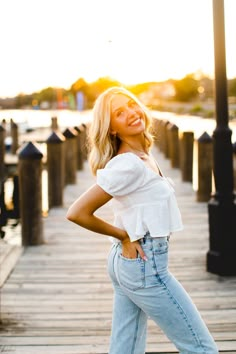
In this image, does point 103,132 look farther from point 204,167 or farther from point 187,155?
point 187,155

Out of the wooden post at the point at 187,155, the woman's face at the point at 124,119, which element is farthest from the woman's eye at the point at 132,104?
the wooden post at the point at 187,155

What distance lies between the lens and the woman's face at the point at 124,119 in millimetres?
2395

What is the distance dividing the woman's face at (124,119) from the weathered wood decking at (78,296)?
1713 mm

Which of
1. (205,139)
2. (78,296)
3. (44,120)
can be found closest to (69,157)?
(205,139)

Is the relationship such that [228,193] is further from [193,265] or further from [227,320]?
[227,320]

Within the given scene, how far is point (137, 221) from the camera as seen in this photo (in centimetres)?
229

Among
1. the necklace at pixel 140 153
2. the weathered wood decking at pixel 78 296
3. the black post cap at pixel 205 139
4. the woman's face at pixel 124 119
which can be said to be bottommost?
the weathered wood decking at pixel 78 296

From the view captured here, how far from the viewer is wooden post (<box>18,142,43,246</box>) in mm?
6145

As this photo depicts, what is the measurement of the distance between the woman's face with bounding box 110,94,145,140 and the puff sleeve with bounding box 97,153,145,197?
170 mm

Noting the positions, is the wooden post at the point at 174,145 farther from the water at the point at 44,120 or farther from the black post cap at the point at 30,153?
the water at the point at 44,120

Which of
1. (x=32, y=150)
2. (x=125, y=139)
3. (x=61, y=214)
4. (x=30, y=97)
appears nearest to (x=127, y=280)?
(x=125, y=139)

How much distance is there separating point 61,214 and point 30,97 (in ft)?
541

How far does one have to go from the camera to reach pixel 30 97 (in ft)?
555

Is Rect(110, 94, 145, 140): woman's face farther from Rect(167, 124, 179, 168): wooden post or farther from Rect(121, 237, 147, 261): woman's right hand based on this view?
Rect(167, 124, 179, 168): wooden post
